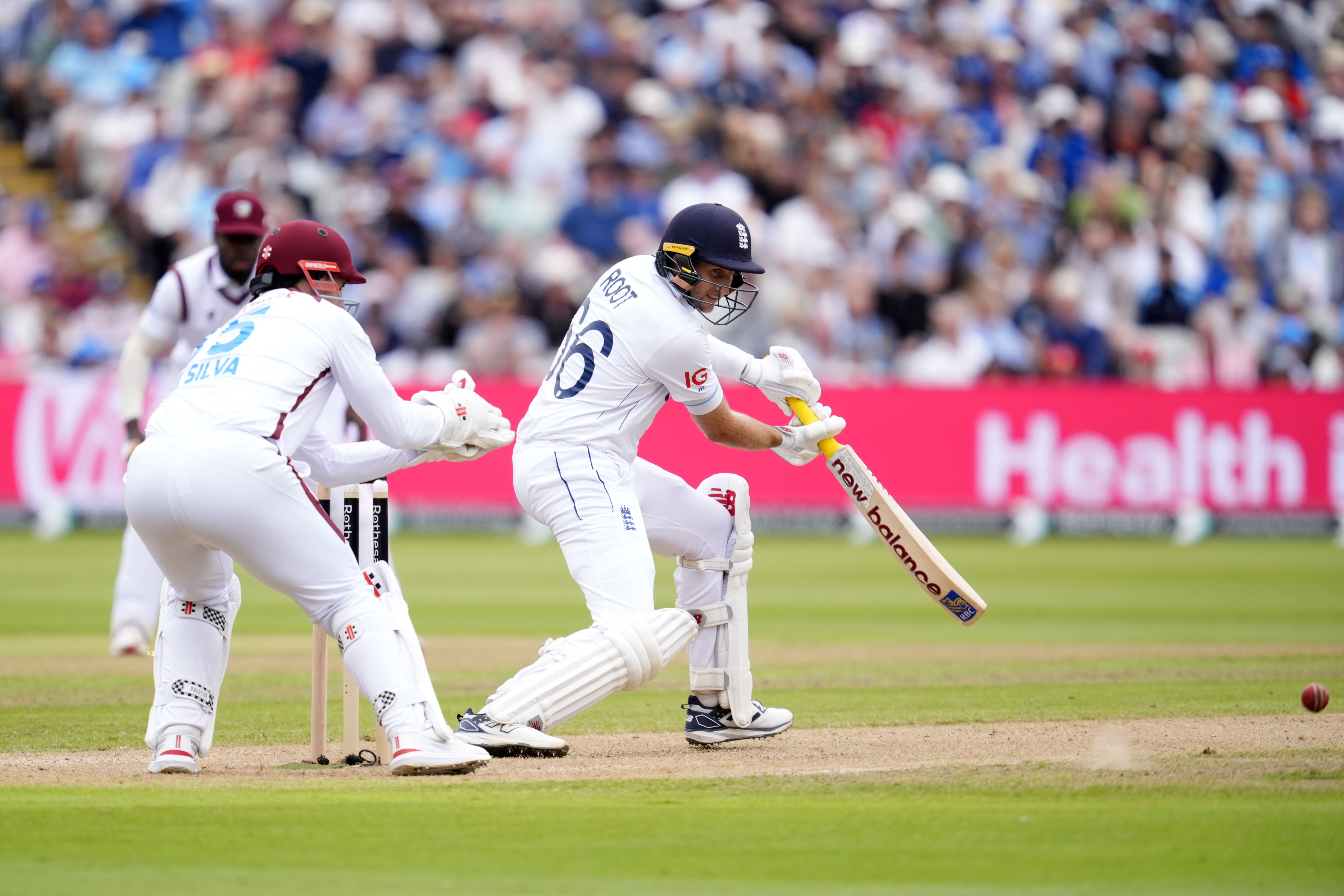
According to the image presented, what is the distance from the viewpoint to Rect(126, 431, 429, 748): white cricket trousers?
537 centimetres

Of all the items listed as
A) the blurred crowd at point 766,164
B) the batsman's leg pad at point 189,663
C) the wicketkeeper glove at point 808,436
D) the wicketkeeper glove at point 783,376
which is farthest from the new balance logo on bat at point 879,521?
the blurred crowd at point 766,164

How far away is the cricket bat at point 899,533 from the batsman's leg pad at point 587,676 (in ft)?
4.18

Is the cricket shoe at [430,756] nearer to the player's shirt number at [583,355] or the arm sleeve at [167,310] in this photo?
the player's shirt number at [583,355]

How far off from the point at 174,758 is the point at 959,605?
10.5 ft

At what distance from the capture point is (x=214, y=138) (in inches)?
787

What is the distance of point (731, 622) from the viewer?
22.3 feet

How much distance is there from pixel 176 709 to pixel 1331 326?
641 inches

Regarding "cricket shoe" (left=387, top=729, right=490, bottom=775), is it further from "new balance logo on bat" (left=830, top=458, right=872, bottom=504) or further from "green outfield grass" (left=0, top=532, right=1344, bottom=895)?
"new balance logo on bat" (left=830, top=458, right=872, bottom=504)

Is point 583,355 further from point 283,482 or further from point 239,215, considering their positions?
point 239,215

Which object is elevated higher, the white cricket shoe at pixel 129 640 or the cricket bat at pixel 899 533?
the cricket bat at pixel 899 533

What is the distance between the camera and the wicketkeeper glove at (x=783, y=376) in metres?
6.94

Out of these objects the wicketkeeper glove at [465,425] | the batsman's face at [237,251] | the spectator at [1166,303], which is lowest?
the wicketkeeper glove at [465,425]

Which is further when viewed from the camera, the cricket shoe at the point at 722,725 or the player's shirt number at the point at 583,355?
the cricket shoe at the point at 722,725

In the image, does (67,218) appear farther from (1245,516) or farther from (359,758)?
(359,758)
